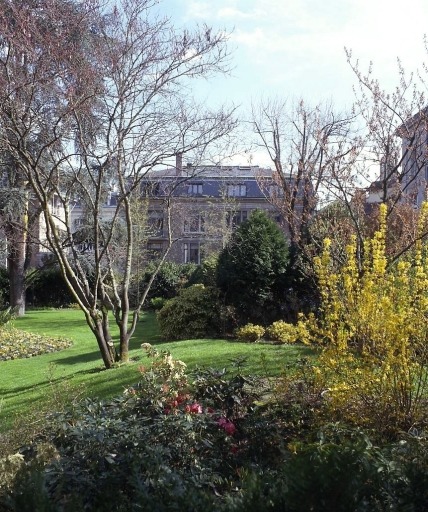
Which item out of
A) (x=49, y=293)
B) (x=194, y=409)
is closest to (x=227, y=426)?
(x=194, y=409)

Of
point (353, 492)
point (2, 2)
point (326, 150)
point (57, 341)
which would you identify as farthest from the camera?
point (57, 341)

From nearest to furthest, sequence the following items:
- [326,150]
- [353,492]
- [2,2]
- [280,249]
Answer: [353,492]
[2,2]
[326,150]
[280,249]

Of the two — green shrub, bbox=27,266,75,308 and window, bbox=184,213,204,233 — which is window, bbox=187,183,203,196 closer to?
window, bbox=184,213,204,233

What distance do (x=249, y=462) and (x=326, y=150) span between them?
310 inches

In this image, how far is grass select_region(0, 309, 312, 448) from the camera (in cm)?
653

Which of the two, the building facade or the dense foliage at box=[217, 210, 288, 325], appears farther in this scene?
the dense foliage at box=[217, 210, 288, 325]

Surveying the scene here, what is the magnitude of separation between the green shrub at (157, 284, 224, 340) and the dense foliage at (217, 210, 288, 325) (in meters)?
0.40

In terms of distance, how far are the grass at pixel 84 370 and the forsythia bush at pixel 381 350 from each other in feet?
3.15

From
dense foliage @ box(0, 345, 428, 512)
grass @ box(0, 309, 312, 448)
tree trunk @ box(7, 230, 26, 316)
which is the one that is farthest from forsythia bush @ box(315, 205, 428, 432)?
tree trunk @ box(7, 230, 26, 316)

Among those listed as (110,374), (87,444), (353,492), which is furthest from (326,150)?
(353,492)

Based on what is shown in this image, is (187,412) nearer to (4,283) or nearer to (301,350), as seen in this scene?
(301,350)

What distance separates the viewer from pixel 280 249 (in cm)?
1308

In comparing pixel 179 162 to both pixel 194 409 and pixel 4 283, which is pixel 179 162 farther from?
pixel 4 283

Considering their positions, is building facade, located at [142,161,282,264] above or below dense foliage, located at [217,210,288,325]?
above
